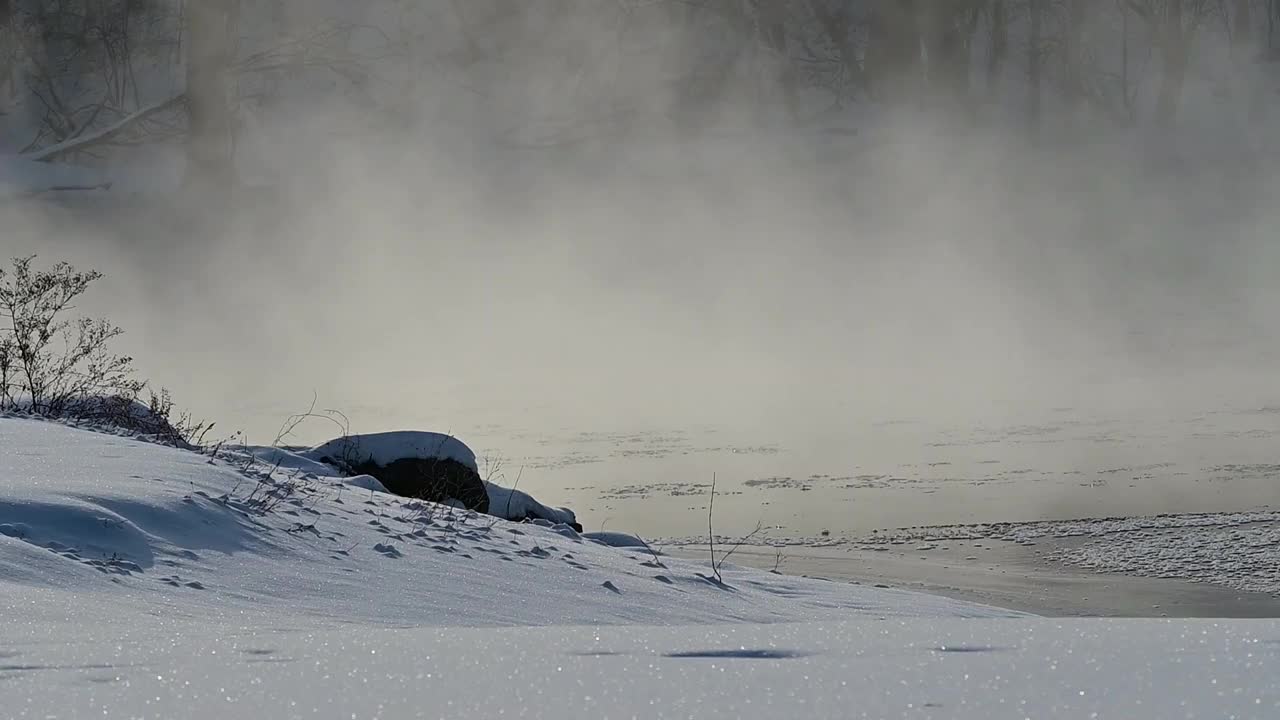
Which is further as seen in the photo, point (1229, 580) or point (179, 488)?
point (1229, 580)

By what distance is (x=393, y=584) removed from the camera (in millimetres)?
3779

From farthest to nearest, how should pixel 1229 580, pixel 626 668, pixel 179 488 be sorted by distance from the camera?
1. pixel 1229 580
2. pixel 179 488
3. pixel 626 668

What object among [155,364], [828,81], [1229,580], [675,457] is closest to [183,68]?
[155,364]

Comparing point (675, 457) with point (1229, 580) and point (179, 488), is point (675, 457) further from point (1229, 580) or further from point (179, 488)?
point (179, 488)

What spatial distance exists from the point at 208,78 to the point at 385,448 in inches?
610

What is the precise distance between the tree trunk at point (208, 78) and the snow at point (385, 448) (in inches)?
592

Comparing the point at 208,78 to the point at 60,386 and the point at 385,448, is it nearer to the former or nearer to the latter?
the point at 60,386

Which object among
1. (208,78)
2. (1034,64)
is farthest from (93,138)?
(1034,64)

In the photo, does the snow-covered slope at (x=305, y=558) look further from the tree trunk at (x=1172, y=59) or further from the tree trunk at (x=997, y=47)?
the tree trunk at (x=1172, y=59)

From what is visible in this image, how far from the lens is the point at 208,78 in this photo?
2128 centimetres

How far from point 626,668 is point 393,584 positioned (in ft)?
7.21

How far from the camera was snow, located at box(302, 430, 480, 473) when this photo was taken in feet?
24.2

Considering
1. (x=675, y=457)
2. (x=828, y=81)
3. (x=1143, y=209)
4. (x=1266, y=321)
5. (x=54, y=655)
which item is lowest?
(x=54, y=655)

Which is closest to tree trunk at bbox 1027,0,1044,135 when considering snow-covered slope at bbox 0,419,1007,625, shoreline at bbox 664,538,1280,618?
shoreline at bbox 664,538,1280,618
